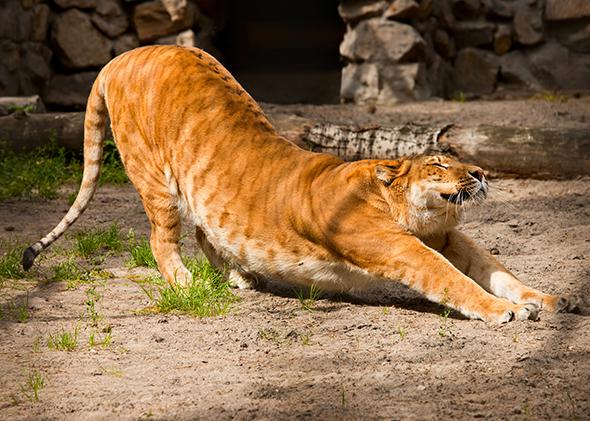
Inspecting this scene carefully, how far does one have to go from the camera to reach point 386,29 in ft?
32.2

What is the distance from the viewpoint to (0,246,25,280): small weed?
518 cm

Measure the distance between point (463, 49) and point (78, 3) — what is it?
417 centimetres

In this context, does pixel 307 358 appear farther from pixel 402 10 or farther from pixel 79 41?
pixel 79 41

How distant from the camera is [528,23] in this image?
1037 cm

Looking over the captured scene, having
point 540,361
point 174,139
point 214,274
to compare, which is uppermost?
point 174,139

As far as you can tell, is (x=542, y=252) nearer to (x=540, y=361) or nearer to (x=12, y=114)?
(x=540, y=361)

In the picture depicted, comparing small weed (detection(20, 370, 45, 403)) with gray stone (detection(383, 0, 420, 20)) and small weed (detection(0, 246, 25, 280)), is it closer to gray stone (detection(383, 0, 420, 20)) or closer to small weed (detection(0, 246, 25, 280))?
small weed (detection(0, 246, 25, 280))

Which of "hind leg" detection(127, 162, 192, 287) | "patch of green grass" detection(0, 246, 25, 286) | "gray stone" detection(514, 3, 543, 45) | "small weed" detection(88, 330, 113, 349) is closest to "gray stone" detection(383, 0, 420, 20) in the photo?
"gray stone" detection(514, 3, 543, 45)

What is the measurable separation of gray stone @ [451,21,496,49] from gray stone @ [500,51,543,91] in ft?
0.93

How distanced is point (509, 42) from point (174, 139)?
6421 mm

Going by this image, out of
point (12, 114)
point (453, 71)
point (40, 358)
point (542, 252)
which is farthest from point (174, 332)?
point (453, 71)

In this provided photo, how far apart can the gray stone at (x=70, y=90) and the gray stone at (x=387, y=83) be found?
9.33 ft

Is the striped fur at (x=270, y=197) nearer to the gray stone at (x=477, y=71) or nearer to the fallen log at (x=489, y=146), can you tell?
the fallen log at (x=489, y=146)

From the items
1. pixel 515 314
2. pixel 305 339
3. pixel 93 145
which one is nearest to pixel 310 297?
pixel 305 339
